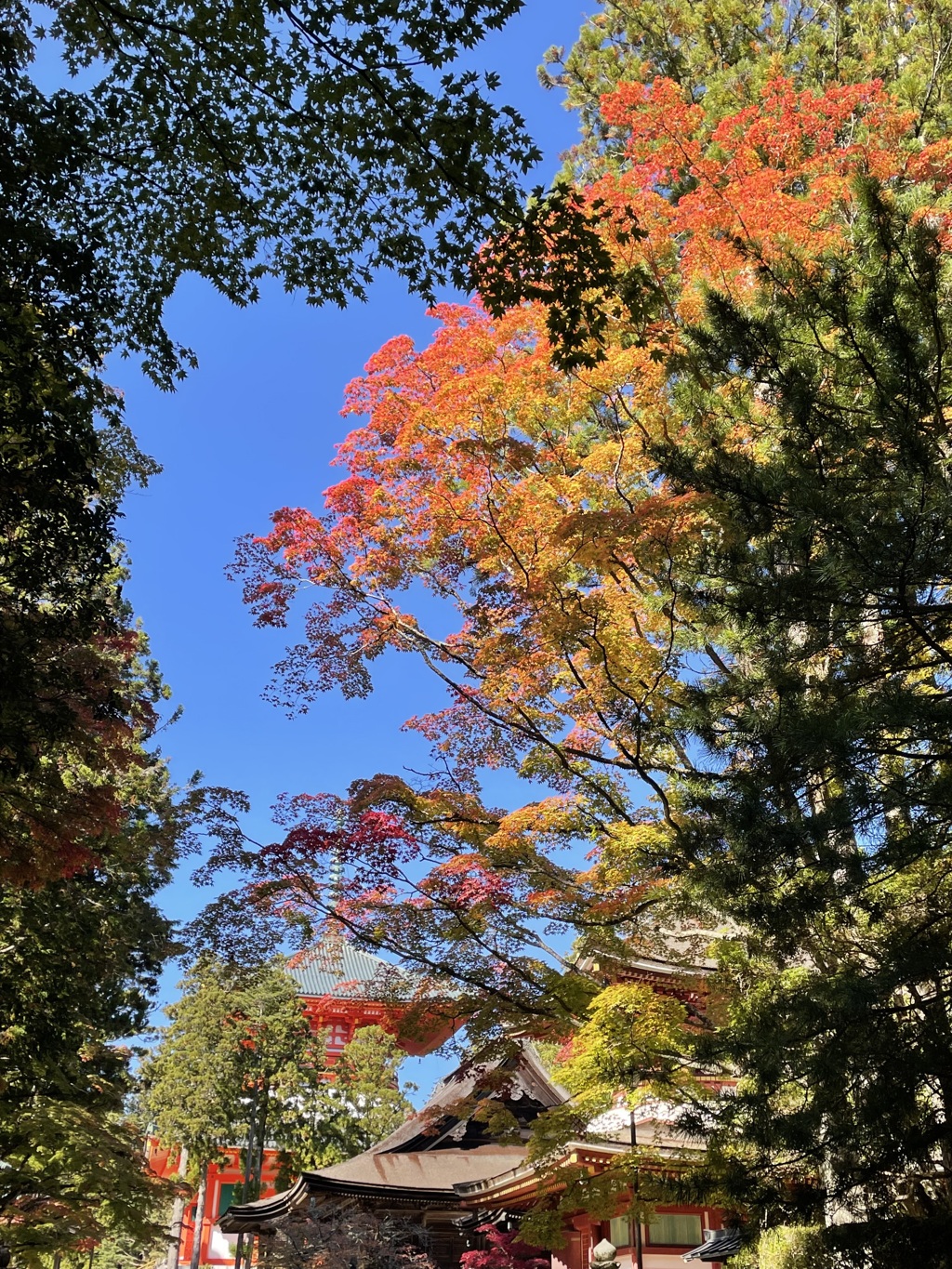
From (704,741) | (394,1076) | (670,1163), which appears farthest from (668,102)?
(394,1076)

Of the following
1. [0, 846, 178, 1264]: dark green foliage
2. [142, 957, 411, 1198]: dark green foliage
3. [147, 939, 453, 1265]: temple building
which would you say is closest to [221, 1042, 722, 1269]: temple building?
[147, 939, 453, 1265]: temple building

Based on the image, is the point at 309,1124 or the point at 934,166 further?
the point at 309,1124

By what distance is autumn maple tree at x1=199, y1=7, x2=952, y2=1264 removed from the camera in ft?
14.2

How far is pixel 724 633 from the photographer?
5883 mm

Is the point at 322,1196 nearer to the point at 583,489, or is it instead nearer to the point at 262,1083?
the point at 262,1083

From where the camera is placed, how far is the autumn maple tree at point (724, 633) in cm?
432

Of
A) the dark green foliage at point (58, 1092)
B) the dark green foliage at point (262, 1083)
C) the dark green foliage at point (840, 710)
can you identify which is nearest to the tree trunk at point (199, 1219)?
the dark green foliage at point (262, 1083)

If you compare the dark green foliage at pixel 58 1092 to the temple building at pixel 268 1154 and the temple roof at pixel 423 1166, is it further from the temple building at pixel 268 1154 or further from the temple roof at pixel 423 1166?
the temple building at pixel 268 1154

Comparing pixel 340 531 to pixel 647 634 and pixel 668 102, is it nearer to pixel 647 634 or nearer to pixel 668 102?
pixel 647 634

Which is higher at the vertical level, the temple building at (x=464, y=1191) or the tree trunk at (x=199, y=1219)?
the temple building at (x=464, y=1191)

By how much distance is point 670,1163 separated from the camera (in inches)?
288

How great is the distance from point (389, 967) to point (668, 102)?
9148 millimetres

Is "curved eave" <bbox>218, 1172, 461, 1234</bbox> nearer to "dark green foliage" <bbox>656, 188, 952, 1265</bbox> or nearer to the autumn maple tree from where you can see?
the autumn maple tree

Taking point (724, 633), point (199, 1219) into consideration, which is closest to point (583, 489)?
point (724, 633)
